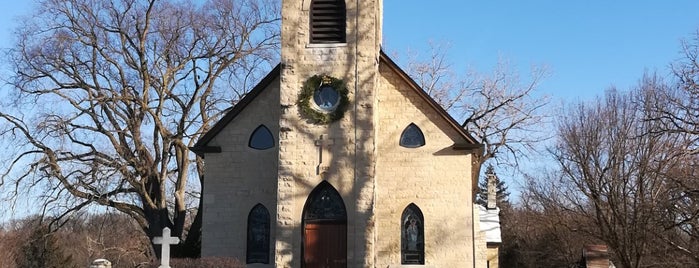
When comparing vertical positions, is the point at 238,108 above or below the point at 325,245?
above

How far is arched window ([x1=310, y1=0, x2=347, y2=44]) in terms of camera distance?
19.8m

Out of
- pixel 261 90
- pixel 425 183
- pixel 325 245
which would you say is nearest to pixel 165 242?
pixel 325 245

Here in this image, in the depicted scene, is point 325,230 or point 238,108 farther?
point 238,108

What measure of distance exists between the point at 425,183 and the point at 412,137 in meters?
1.34

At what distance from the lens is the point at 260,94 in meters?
21.5

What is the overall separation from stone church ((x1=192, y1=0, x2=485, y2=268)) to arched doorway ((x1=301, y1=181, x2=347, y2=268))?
25 millimetres

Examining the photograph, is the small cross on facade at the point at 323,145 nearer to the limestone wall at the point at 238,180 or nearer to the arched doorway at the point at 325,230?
the arched doorway at the point at 325,230

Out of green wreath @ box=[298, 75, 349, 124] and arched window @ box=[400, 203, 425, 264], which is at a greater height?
green wreath @ box=[298, 75, 349, 124]

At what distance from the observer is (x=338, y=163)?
19.0 m

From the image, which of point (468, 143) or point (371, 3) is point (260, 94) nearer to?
point (371, 3)

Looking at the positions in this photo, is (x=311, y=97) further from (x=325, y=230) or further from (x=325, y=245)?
(x=325, y=245)

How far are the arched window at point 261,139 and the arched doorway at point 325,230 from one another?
270 centimetres

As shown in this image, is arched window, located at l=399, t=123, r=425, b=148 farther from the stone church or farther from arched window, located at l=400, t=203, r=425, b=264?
arched window, located at l=400, t=203, r=425, b=264

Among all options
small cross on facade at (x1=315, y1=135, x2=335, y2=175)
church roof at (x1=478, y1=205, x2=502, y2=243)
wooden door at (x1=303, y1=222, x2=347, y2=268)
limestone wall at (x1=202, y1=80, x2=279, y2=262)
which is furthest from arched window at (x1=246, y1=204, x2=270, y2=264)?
church roof at (x1=478, y1=205, x2=502, y2=243)
